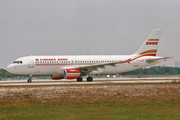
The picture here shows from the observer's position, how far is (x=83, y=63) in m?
48.4

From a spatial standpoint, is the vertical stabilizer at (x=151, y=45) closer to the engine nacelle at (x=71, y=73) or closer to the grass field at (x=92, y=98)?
the engine nacelle at (x=71, y=73)

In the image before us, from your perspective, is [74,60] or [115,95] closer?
[115,95]

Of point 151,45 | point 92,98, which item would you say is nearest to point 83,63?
point 151,45

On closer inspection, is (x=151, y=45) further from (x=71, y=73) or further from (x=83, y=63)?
(x=71, y=73)

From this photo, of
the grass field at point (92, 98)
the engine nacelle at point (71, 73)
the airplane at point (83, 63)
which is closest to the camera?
the grass field at point (92, 98)

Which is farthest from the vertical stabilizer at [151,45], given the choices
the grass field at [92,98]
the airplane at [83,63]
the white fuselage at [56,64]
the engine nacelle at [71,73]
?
the grass field at [92,98]

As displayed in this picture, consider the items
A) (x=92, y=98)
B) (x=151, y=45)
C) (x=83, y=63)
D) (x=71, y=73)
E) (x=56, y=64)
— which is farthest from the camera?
(x=151, y=45)

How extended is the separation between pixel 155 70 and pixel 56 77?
521 feet

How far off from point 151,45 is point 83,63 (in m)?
13.7

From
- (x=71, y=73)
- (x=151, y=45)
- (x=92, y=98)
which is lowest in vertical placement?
(x=92, y=98)

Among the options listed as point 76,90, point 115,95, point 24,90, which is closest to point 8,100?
point 24,90

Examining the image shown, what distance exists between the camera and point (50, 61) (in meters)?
47.1

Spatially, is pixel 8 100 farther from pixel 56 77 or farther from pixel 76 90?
pixel 56 77

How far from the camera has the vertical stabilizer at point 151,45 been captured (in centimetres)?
5241
